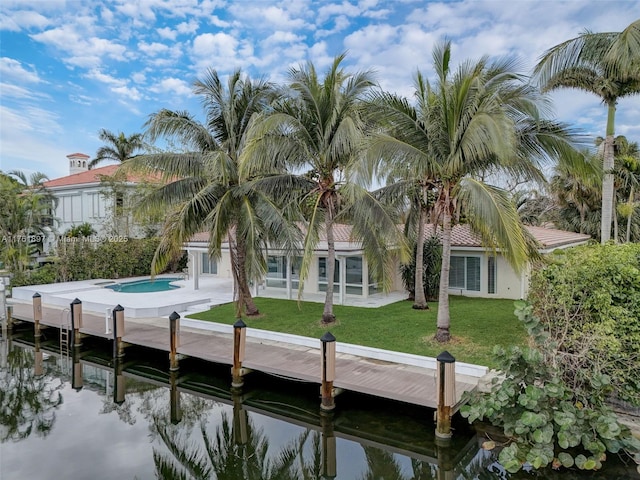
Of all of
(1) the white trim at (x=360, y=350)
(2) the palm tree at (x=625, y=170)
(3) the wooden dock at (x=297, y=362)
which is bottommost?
(3) the wooden dock at (x=297, y=362)

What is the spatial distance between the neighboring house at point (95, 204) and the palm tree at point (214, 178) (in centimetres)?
1411

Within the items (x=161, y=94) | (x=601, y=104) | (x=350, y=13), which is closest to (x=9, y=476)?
(x=350, y=13)

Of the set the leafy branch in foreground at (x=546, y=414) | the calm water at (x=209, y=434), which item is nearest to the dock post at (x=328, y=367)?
the calm water at (x=209, y=434)

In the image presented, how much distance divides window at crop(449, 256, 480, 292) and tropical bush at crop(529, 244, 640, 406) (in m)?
10.7

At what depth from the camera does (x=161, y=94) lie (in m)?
23.7

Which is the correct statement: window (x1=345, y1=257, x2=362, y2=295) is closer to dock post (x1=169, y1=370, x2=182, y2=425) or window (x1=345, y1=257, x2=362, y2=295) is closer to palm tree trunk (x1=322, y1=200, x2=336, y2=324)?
palm tree trunk (x1=322, y1=200, x2=336, y2=324)

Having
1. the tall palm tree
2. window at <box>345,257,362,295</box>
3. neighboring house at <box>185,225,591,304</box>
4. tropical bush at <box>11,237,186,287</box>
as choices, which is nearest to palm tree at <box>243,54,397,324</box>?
the tall palm tree

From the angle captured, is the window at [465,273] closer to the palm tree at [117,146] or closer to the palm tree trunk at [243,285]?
the palm tree trunk at [243,285]

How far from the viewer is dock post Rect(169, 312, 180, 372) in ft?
36.1

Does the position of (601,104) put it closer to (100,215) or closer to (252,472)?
(252,472)

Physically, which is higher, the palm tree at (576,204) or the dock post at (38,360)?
the palm tree at (576,204)

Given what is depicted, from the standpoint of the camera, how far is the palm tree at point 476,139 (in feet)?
30.5

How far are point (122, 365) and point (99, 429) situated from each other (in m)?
3.88

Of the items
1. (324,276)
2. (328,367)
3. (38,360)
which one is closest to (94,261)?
(38,360)
